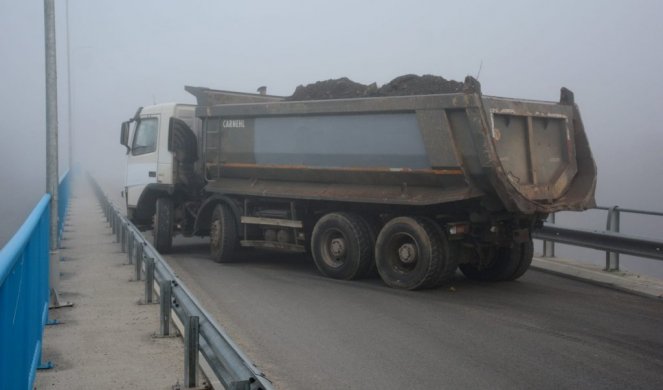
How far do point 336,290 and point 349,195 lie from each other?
4.56 feet

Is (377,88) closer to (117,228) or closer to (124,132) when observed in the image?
(124,132)

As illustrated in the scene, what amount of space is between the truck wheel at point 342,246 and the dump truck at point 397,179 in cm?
2

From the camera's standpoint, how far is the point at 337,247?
11.1 meters

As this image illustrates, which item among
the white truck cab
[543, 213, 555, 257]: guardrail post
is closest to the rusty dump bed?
the white truck cab

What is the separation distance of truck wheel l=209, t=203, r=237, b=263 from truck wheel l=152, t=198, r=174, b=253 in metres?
1.27

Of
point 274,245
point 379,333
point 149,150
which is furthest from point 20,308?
point 149,150

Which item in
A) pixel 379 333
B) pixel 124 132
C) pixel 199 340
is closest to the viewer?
pixel 199 340

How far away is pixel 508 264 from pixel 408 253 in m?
1.67

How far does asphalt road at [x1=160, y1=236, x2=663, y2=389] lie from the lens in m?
6.20

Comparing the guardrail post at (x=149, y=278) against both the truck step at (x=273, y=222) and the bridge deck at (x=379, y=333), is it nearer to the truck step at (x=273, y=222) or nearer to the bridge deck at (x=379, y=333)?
the bridge deck at (x=379, y=333)

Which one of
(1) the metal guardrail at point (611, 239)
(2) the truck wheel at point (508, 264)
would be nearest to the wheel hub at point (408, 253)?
(2) the truck wheel at point (508, 264)

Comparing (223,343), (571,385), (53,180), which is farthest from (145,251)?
(571,385)

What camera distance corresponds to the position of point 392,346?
7176 mm

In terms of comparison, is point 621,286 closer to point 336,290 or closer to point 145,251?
point 336,290
